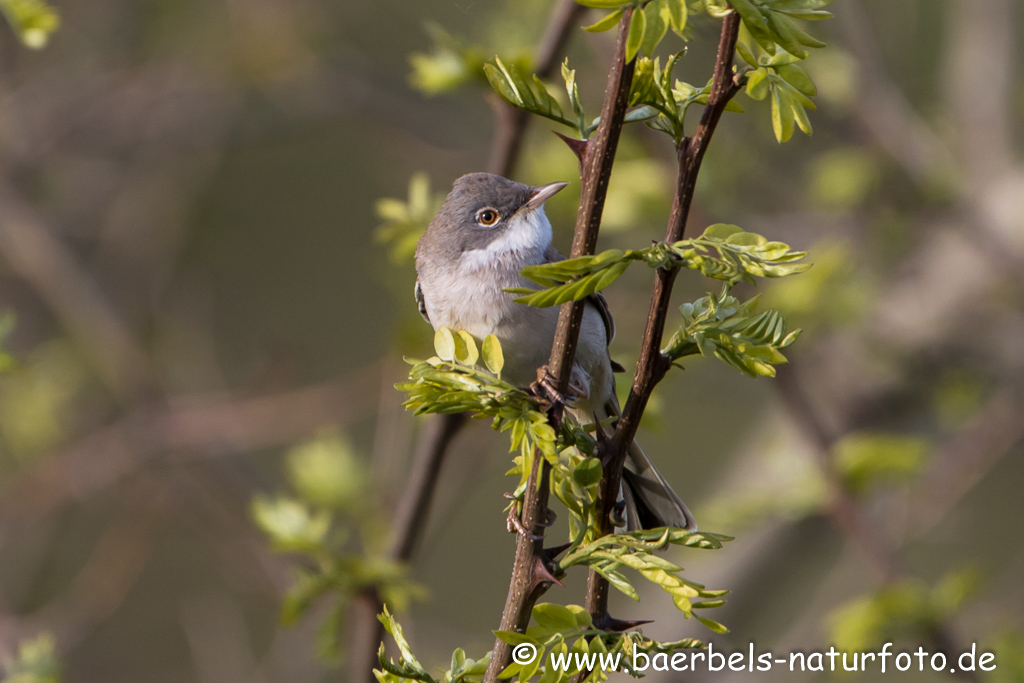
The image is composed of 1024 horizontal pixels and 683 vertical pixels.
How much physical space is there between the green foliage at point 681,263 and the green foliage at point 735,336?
0.26ft

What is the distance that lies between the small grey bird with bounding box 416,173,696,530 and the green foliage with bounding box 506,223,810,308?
1148 mm

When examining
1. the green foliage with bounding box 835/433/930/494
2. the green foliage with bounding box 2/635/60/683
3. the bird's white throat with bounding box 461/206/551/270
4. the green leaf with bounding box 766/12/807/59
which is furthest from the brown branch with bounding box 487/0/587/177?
the green foliage with bounding box 2/635/60/683

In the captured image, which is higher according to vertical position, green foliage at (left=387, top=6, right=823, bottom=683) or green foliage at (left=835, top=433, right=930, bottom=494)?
green foliage at (left=835, top=433, right=930, bottom=494)

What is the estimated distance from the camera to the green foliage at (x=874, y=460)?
3012 mm

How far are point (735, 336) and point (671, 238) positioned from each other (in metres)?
0.18

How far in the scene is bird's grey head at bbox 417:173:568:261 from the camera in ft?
9.31

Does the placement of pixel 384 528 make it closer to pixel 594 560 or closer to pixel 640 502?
pixel 640 502

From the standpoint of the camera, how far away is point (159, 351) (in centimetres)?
630

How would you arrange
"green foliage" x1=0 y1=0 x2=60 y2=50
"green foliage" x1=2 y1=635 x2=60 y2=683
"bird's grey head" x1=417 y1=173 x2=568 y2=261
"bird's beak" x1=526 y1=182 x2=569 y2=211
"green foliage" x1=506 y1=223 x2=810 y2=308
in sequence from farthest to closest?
"bird's grey head" x1=417 y1=173 x2=568 y2=261
"bird's beak" x1=526 y1=182 x2=569 y2=211
"green foliage" x1=2 y1=635 x2=60 y2=683
"green foliage" x1=0 y1=0 x2=60 y2=50
"green foliage" x1=506 y1=223 x2=810 y2=308

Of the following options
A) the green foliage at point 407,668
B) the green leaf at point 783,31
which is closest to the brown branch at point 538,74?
the green leaf at point 783,31

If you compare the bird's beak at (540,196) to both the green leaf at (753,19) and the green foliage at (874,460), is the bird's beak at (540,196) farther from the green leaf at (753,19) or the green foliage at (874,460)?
the green leaf at (753,19)

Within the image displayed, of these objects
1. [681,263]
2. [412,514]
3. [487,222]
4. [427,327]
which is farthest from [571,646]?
[427,327]

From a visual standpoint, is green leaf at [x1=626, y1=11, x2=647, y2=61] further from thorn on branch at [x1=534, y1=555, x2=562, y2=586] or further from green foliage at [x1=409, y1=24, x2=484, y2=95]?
green foliage at [x1=409, y1=24, x2=484, y2=95]

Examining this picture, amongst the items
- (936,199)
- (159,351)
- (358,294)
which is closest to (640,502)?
(936,199)
